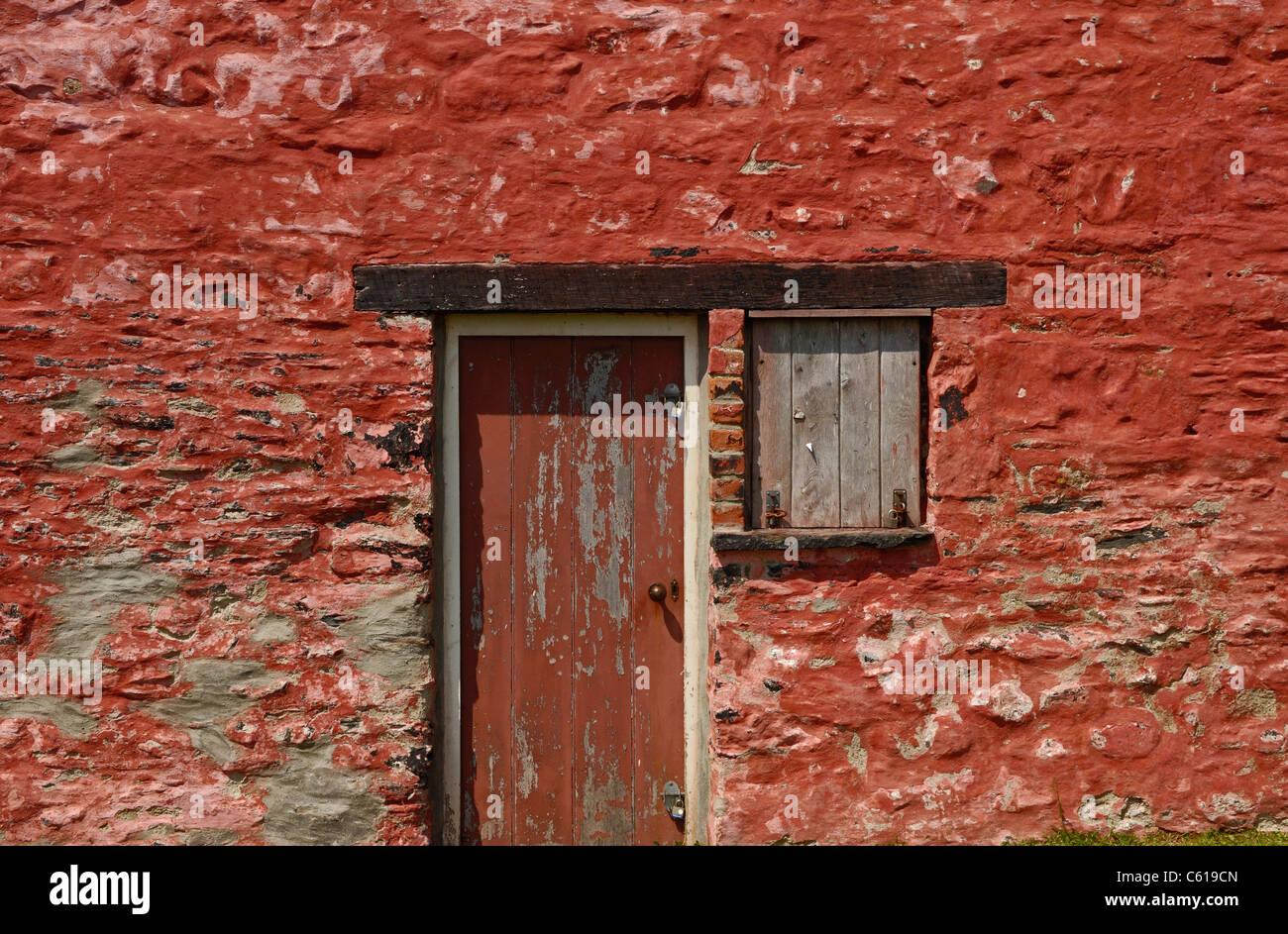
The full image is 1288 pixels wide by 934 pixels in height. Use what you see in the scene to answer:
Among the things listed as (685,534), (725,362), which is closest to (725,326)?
(725,362)

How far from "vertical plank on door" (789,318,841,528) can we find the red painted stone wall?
24cm

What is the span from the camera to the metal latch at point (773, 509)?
12.1 ft

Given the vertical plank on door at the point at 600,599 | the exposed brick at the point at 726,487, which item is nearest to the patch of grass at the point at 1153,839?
the vertical plank on door at the point at 600,599

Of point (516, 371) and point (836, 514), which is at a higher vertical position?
point (516, 371)

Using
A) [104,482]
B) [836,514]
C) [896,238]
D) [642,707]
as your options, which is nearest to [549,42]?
[896,238]

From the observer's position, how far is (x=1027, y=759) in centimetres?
364

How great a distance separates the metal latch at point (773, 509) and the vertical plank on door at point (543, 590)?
758 millimetres

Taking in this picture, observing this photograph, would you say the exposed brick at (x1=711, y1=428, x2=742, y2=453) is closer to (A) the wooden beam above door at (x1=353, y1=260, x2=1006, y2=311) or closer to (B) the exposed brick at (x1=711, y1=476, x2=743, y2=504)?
(B) the exposed brick at (x1=711, y1=476, x2=743, y2=504)

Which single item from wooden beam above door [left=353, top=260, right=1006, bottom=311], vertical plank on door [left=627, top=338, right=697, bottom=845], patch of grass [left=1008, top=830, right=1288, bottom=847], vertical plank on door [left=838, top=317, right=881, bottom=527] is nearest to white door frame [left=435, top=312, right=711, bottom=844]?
vertical plank on door [left=627, top=338, right=697, bottom=845]

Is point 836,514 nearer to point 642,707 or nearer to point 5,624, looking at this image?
point 642,707

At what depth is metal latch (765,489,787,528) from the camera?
3.69 meters

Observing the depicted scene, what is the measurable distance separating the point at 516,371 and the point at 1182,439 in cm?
250

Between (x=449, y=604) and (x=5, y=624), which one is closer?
(x=5, y=624)

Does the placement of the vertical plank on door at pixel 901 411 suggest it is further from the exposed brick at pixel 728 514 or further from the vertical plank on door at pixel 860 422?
the exposed brick at pixel 728 514
